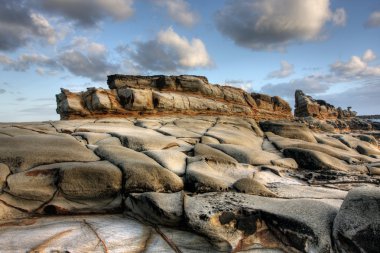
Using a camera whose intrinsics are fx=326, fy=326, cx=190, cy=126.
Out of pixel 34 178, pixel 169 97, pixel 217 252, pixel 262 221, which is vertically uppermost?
pixel 169 97

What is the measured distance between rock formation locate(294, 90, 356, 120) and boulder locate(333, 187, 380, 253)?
33745 millimetres

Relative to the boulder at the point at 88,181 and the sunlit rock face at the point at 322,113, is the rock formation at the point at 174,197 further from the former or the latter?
the sunlit rock face at the point at 322,113

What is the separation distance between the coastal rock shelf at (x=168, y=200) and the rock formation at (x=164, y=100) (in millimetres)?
7716

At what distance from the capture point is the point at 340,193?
911 cm

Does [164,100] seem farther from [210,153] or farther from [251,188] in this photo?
[251,188]

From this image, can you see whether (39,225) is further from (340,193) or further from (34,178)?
(340,193)

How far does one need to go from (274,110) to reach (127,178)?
2499 cm

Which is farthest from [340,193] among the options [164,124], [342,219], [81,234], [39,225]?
[164,124]

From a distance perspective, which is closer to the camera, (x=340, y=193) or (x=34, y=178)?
(x=34, y=178)

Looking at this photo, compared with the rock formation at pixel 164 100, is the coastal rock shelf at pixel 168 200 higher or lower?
lower

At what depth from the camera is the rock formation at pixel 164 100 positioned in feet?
66.5

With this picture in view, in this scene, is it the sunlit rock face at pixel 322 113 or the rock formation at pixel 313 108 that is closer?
the sunlit rock face at pixel 322 113

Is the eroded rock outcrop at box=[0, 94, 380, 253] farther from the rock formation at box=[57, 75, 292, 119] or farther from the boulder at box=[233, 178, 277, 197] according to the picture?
the rock formation at box=[57, 75, 292, 119]

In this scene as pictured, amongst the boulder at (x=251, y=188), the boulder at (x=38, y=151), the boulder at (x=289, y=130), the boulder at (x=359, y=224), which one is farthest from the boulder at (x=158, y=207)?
the boulder at (x=289, y=130)
